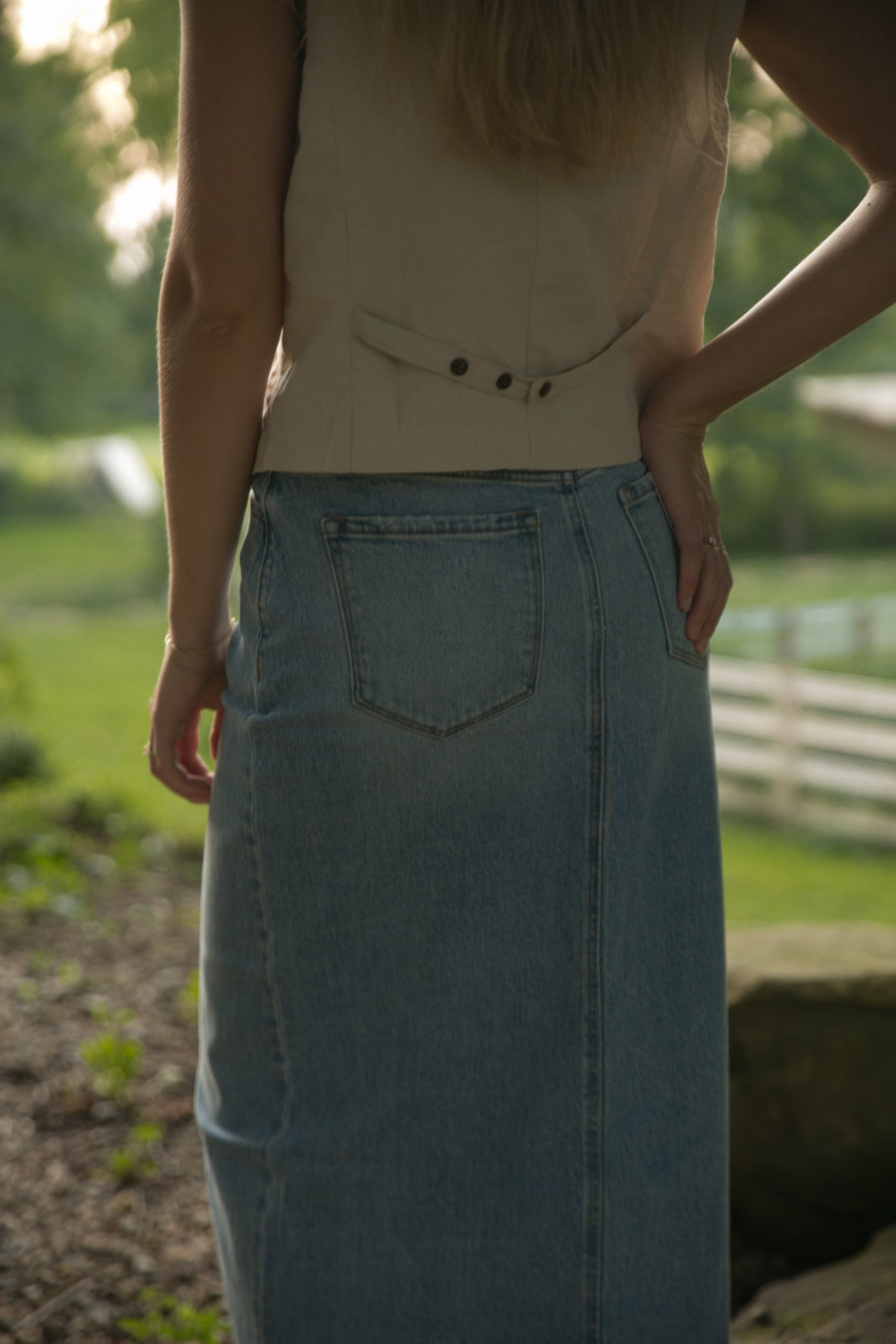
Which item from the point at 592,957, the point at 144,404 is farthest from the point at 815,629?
the point at 144,404

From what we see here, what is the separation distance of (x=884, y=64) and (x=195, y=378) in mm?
477

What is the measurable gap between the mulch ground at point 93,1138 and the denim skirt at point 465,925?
2.91 ft

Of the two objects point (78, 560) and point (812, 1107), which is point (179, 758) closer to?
point (812, 1107)

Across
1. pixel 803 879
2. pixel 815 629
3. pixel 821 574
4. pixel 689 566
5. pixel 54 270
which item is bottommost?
pixel 803 879

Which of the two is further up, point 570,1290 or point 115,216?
point 115,216

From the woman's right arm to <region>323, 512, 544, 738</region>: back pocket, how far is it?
14cm

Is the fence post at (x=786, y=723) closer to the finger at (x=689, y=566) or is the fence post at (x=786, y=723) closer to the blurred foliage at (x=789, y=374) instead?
the blurred foliage at (x=789, y=374)

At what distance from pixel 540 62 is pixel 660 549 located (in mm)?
303

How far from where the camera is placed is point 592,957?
81 centimetres

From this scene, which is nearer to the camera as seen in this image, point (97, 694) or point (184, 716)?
point (184, 716)

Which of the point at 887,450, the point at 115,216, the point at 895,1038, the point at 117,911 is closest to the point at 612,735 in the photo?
the point at 895,1038

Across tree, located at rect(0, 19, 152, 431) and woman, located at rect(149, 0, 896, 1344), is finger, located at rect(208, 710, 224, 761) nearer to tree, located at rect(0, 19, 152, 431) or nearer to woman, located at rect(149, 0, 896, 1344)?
woman, located at rect(149, 0, 896, 1344)

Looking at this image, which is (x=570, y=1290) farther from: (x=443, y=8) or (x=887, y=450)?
(x=887, y=450)

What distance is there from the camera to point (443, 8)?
0.70 meters
